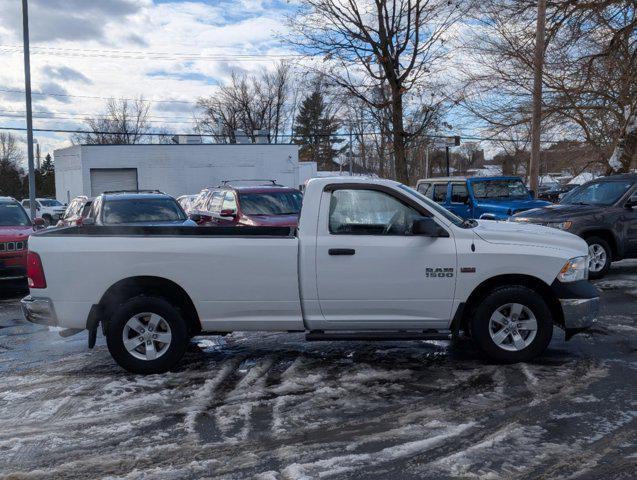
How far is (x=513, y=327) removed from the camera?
616 centimetres

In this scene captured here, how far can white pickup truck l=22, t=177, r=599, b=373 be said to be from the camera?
238 inches

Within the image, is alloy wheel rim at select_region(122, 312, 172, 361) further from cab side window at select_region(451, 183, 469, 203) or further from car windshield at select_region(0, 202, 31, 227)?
cab side window at select_region(451, 183, 469, 203)

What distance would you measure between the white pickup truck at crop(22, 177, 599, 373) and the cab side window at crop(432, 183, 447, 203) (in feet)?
35.3

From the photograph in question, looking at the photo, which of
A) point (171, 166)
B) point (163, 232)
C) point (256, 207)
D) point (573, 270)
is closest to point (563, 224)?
point (573, 270)

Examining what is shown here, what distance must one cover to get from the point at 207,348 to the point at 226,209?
23.4 feet

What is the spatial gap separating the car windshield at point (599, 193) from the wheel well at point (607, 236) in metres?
0.66

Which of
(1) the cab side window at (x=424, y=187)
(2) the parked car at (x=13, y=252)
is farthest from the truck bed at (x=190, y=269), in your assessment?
(1) the cab side window at (x=424, y=187)

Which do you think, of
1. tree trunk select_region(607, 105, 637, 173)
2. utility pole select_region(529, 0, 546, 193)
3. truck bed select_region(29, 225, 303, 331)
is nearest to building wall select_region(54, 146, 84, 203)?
utility pole select_region(529, 0, 546, 193)

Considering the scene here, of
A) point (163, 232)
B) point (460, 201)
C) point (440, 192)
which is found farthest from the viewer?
point (440, 192)

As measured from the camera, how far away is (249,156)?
42094mm

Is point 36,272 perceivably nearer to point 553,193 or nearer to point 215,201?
point 215,201

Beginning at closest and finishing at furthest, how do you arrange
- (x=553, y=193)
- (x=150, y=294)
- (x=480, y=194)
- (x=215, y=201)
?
(x=150, y=294) → (x=215, y=201) → (x=480, y=194) → (x=553, y=193)

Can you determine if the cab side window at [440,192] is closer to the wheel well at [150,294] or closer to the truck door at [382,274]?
the truck door at [382,274]

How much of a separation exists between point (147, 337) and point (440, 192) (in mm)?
12185
